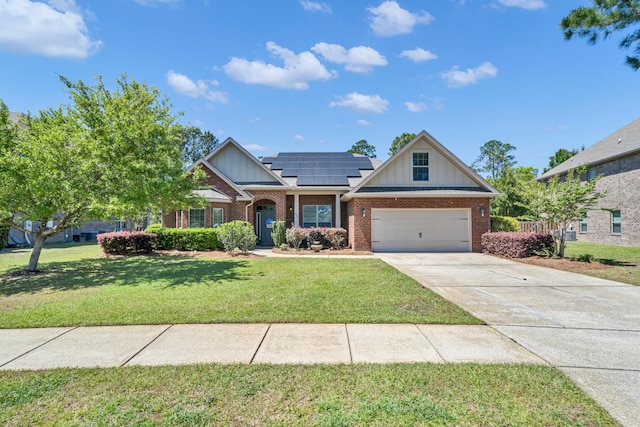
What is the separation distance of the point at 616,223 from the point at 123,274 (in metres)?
27.7

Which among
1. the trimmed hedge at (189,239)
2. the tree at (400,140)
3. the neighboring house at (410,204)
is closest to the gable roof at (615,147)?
the neighboring house at (410,204)

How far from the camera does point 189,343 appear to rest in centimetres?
433

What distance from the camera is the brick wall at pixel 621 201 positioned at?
19094mm

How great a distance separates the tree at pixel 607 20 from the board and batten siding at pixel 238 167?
14846 millimetres

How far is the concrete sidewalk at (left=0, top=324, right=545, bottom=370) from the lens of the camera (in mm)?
3830

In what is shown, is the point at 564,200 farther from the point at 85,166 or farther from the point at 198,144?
the point at 198,144

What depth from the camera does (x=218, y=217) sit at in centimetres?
1777

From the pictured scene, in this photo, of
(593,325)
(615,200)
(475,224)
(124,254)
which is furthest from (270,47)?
(615,200)

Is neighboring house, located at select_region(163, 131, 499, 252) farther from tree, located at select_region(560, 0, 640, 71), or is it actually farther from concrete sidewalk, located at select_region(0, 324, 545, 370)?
concrete sidewalk, located at select_region(0, 324, 545, 370)

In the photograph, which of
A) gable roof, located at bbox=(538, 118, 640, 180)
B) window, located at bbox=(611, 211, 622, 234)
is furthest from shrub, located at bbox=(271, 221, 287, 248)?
window, located at bbox=(611, 211, 622, 234)

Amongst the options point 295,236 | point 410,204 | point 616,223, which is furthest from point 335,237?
point 616,223

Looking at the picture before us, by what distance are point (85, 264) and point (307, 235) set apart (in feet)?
31.3

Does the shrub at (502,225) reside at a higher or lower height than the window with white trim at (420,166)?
lower

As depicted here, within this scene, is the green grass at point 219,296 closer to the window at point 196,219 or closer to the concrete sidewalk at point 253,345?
the concrete sidewalk at point 253,345
